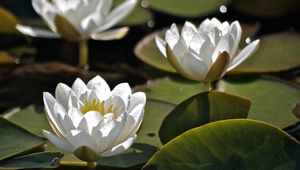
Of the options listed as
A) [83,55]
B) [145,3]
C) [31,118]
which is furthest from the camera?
[145,3]

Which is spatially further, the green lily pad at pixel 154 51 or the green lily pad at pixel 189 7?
the green lily pad at pixel 189 7

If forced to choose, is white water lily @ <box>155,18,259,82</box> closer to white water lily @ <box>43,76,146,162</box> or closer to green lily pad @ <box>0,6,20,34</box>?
white water lily @ <box>43,76,146,162</box>

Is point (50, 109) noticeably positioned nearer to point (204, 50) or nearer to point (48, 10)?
point (204, 50)

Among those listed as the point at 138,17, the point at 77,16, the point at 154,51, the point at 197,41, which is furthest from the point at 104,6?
the point at 197,41

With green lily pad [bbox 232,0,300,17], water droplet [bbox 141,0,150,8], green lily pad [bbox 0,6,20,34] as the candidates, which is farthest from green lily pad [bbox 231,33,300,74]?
green lily pad [bbox 0,6,20,34]

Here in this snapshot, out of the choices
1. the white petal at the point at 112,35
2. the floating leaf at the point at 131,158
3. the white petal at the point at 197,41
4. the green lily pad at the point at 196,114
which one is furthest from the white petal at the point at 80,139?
the white petal at the point at 112,35

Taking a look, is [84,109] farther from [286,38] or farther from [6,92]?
[286,38]

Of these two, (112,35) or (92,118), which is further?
(112,35)

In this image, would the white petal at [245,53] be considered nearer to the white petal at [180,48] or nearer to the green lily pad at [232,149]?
the white petal at [180,48]
